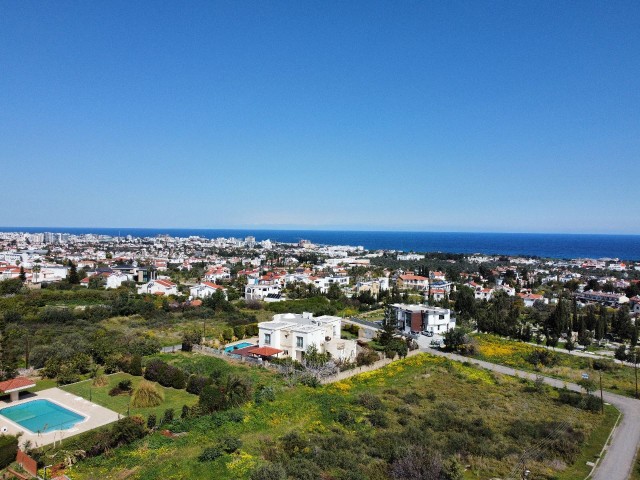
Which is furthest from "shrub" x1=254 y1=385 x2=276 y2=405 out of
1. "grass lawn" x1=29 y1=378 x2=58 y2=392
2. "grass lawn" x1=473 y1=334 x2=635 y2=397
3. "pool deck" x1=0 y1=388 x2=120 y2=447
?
"grass lawn" x1=473 y1=334 x2=635 y2=397

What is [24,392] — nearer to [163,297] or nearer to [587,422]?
[587,422]

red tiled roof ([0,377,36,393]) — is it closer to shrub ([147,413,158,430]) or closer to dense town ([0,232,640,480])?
dense town ([0,232,640,480])

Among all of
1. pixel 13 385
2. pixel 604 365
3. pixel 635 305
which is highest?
pixel 13 385

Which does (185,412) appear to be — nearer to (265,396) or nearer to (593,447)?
(265,396)

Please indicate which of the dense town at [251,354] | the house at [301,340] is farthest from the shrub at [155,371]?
the house at [301,340]

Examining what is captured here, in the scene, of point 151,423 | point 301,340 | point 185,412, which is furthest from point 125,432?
point 301,340

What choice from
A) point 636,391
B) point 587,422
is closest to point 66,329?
point 587,422

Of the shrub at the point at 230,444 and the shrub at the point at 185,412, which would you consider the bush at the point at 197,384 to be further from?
the shrub at the point at 230,444
